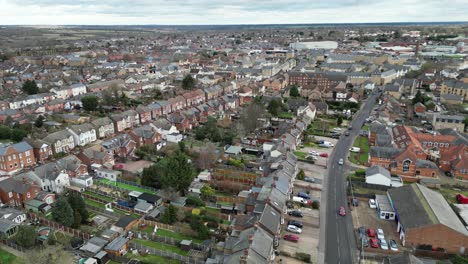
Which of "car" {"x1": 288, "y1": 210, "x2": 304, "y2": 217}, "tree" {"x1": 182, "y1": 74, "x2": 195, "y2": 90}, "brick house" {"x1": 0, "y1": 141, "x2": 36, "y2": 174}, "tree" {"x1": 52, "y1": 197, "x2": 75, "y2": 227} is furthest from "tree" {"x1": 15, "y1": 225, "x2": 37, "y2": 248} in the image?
"tree" {"x1": 182, "y1": 74, "x2": 195, "y2": 90}

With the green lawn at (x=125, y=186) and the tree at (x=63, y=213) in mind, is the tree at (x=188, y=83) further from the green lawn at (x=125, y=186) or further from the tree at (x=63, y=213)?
the tree at (x=63, y=213)

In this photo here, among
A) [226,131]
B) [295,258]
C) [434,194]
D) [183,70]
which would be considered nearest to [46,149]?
[226,131]

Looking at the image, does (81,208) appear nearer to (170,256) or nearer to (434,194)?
(170,256)

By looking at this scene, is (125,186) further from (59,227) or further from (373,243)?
(373,243)

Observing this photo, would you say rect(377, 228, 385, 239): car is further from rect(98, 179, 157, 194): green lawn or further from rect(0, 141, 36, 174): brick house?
rect(0, 141, 36, 174): brick house

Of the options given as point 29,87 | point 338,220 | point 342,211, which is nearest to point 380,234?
point 338,220

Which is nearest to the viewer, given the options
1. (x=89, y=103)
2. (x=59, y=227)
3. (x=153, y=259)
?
(x=153, y=259)

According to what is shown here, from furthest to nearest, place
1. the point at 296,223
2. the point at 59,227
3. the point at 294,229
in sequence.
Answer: the point at 296,223 < the point at 294,229 < the point at 59,227
